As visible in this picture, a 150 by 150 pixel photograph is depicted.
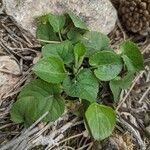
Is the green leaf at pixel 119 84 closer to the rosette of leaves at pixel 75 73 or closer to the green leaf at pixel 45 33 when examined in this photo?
the rosette of leaves at pixel 75 73

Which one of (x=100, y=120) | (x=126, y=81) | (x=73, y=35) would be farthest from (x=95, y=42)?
(x=100, y=120)

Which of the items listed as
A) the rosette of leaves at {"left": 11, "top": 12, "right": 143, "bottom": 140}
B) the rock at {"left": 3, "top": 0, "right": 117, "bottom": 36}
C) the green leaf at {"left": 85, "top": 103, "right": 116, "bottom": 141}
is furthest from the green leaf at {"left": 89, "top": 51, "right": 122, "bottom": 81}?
the rock at {"left": 3, "top": 0, "right": 117, "bottom": 36}

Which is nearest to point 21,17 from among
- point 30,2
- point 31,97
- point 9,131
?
point 30,2

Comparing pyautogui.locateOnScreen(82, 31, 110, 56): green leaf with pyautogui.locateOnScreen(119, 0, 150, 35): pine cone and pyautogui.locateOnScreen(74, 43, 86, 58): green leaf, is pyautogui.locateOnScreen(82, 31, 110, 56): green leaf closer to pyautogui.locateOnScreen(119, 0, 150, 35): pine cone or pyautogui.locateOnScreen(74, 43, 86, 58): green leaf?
pyautogui.locateOnScreen(74, 43, 86, 58): green leaf

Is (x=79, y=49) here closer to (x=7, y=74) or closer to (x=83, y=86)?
(x=83, y=86)

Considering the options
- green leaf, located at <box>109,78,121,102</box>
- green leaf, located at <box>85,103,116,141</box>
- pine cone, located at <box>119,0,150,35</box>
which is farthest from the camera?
pine cone, located at <box>119,0,150,35</box>

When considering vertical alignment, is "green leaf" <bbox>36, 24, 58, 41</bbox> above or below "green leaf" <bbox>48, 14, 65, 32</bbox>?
below

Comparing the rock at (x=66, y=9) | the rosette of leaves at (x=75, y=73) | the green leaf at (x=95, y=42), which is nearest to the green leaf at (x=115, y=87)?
the rosette of leaves at (x=75, y=73)

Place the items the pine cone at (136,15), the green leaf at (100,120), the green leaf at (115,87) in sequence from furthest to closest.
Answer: the pine cone at (136,15) → the green leaf at (115,87) → the green leaf at (100,120)
